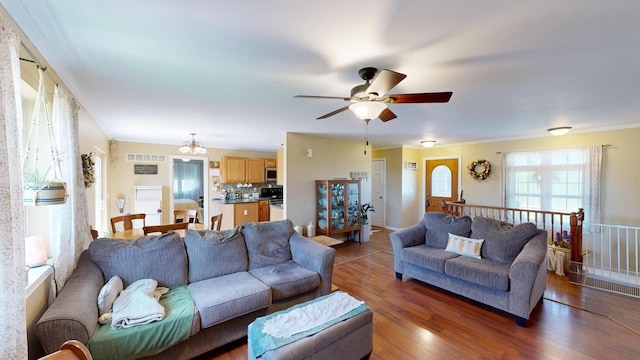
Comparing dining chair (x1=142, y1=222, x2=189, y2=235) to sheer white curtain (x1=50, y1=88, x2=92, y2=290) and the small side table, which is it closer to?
sheer white curtain (x1=50, y1=88, x2=92, y2=290)

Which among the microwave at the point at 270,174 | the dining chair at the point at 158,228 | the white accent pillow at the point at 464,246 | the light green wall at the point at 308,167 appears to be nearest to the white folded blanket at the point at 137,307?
the dining chair at the point at 158,228

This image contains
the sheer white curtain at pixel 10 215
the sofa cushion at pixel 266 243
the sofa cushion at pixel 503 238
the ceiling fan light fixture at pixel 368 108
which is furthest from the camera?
the sofa cushion at pixel 503 238

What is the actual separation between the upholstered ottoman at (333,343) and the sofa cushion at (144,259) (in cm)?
107

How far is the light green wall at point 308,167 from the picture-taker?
4.93 metres

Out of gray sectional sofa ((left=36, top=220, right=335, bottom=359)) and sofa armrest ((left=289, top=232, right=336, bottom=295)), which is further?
sofa armrest ((left=289, top=232, right=336, bottom=295))

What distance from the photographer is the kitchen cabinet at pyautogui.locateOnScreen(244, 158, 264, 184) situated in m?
7.33

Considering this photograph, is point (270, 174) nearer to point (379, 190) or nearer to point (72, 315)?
point (379, 190)

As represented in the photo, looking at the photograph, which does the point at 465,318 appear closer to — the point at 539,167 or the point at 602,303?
the point at 602,303

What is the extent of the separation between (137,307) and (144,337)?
23cm

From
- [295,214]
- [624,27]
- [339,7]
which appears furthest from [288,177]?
[624,27]

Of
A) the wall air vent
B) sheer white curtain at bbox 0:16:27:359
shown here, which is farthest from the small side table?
the wall air vent

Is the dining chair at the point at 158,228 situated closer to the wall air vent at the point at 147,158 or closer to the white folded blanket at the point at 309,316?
the white folded blanket at the point at 309,316

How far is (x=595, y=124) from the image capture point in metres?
4.25

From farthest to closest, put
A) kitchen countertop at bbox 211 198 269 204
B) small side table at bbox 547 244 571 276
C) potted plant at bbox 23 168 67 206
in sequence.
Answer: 1. kitchen countertop at bbox 211 198 269 204
2. small side table at bbox 547 244 571 276
3. potted plant at bbox 23 168 67 206
